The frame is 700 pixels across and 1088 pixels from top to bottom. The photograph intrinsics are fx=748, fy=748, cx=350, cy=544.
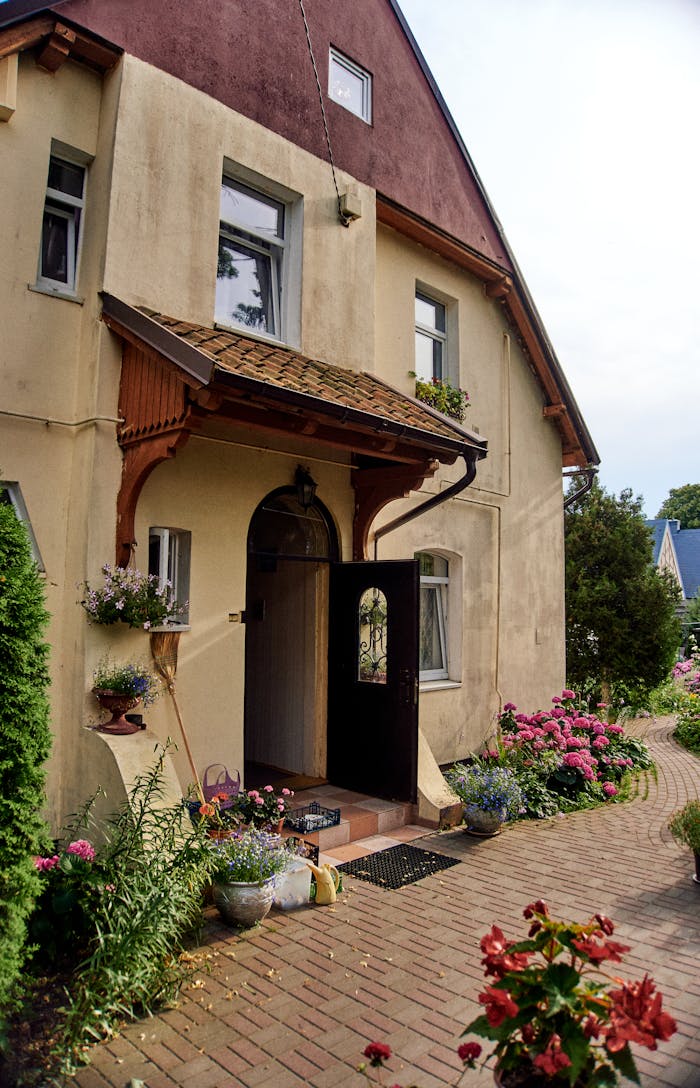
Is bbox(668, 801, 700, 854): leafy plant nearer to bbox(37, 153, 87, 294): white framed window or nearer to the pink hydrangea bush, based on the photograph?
the pink hydrangea bush

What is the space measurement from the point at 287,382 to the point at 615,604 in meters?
10.5

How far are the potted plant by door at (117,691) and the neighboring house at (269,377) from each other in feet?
0.39

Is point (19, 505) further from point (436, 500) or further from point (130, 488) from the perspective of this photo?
point (436, 500)

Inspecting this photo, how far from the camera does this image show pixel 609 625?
14.3m

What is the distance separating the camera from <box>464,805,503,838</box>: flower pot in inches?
279

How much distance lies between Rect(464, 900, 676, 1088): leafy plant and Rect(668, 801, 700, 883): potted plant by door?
13.1 ft

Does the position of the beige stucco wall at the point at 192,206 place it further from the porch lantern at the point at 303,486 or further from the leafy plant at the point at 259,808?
the leafy plant at the point at 259,808

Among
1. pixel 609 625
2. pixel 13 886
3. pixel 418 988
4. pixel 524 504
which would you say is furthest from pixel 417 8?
pixel 609 625

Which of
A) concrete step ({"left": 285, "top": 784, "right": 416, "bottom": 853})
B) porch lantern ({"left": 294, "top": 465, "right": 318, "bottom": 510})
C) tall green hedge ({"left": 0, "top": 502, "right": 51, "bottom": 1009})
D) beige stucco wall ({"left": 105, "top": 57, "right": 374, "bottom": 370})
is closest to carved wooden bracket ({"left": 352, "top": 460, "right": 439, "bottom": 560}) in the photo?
porch lantern ({"left": 294, "top": 465, "right": 318, "bottom": 510})

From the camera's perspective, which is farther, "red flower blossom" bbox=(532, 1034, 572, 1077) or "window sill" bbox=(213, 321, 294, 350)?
"window sill" bbox=(213, 321, 294, 350)

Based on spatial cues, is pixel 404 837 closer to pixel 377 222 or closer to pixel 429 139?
pixel 377 222

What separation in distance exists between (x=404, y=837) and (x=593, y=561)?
932 centimetres

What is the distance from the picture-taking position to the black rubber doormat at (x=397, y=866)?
6098mm

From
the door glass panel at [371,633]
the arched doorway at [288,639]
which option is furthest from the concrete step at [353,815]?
the door glass panel at [371,633]
